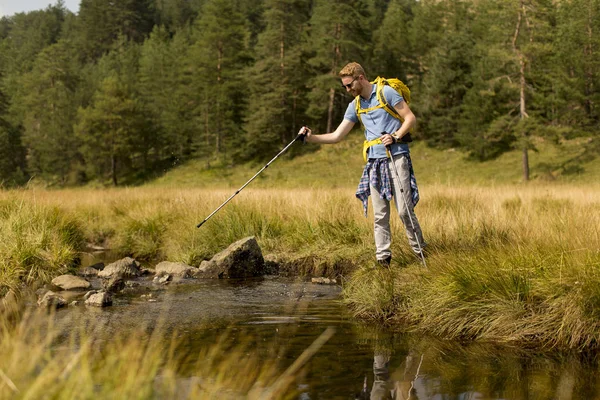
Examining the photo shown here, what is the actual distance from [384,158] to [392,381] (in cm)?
291

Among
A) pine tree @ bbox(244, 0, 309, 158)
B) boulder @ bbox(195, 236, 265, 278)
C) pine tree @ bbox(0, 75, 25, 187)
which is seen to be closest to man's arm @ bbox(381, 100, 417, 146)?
boulder @ bbox(195, 236, 265, 278)

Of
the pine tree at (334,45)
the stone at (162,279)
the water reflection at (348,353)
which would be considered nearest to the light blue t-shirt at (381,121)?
the water reflection at (348,353)

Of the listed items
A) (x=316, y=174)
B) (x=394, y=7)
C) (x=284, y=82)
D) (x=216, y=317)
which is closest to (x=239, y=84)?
(x=284, y=82)

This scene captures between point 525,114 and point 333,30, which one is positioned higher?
point 333,30

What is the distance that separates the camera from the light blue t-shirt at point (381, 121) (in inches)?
255

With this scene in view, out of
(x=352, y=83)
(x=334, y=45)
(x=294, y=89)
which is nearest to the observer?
(x=352, y=83)

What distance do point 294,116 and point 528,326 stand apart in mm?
50422

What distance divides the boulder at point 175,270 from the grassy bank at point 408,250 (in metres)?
0.50

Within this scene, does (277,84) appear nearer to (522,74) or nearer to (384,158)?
(522,74)

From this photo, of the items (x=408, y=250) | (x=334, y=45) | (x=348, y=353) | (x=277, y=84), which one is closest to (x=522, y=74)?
(x=334, y=45)

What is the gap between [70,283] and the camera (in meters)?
7.77

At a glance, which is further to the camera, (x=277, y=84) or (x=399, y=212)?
(x=277, y=84)

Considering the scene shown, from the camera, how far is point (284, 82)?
53.0 meters

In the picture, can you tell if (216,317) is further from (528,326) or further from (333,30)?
(333,30)
